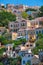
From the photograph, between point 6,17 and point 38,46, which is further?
point 6,17

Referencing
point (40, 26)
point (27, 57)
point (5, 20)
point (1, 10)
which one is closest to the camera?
point (27, 57)

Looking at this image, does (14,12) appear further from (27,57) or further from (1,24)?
(27,57)

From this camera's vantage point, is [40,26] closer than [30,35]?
No

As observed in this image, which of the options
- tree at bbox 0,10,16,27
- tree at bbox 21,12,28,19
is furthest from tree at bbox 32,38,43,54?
tree at bbox 21,12,28,19

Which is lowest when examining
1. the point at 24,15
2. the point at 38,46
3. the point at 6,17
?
the point at 38,46

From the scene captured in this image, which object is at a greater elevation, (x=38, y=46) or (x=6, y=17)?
(x=6, y=17)

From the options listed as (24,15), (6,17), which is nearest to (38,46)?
(6,17)

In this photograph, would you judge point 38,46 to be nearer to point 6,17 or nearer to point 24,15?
point 6,17

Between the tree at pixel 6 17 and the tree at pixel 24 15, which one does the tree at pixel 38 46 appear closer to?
the tree at pixel 6 17

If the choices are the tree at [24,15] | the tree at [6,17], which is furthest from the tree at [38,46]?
the tree at [24,15]

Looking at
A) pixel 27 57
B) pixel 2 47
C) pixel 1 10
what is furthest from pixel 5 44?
pixel 1 10

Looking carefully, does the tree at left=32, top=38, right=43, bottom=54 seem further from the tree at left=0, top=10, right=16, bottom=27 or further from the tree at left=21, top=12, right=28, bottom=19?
the tree at left=21, top=12, right=28, bottom=19
